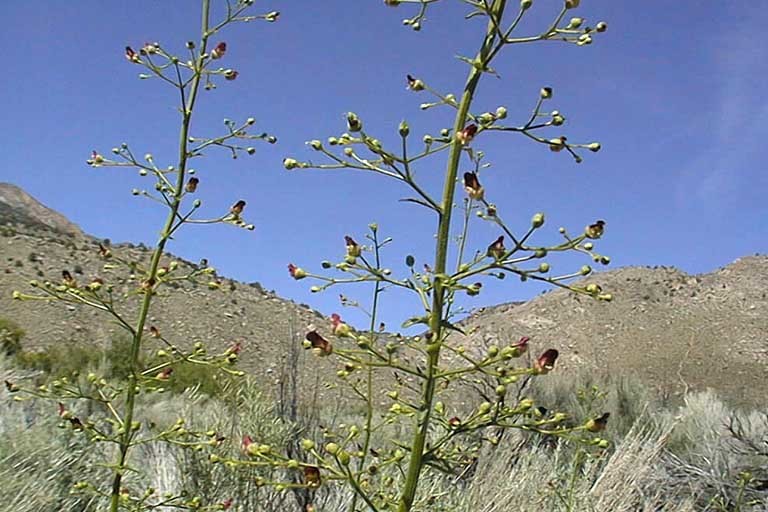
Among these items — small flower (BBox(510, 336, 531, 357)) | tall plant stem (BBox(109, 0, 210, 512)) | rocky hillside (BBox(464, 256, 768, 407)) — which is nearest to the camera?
small flower (BBox(510, 336, 531, 357))

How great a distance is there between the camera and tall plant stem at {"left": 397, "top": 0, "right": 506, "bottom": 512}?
4.95 feet

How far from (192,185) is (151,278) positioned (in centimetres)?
35

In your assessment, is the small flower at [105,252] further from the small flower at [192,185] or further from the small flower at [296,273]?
the small flower at [296,273]

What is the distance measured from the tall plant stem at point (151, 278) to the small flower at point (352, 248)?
99 cm

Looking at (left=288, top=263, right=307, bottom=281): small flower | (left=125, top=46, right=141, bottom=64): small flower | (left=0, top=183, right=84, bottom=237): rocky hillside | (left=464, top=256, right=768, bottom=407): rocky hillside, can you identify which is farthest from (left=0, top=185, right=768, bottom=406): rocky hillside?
(left=0, top=183, right=84, bottom=237): rocky hillside

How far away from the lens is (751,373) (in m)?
38.5

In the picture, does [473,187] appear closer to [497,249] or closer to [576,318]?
[497,249]

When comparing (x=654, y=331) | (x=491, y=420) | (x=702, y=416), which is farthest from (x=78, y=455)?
(x=654, y=331)

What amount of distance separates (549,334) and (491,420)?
44392 millimetres

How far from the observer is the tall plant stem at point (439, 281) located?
4.95 feet

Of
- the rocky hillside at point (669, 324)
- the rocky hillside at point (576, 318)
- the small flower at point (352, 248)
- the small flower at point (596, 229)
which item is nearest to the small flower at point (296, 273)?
the small flower at point (352, 248)

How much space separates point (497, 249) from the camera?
1587 mm

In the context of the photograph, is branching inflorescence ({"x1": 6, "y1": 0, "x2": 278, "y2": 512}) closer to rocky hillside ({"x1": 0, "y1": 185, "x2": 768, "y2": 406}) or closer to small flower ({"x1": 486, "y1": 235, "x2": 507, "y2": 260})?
small flower ({"x1": 486, "y1": 235, "x2": 507, "y2": 260})

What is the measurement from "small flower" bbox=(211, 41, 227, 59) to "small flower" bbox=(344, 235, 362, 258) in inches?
52.6
